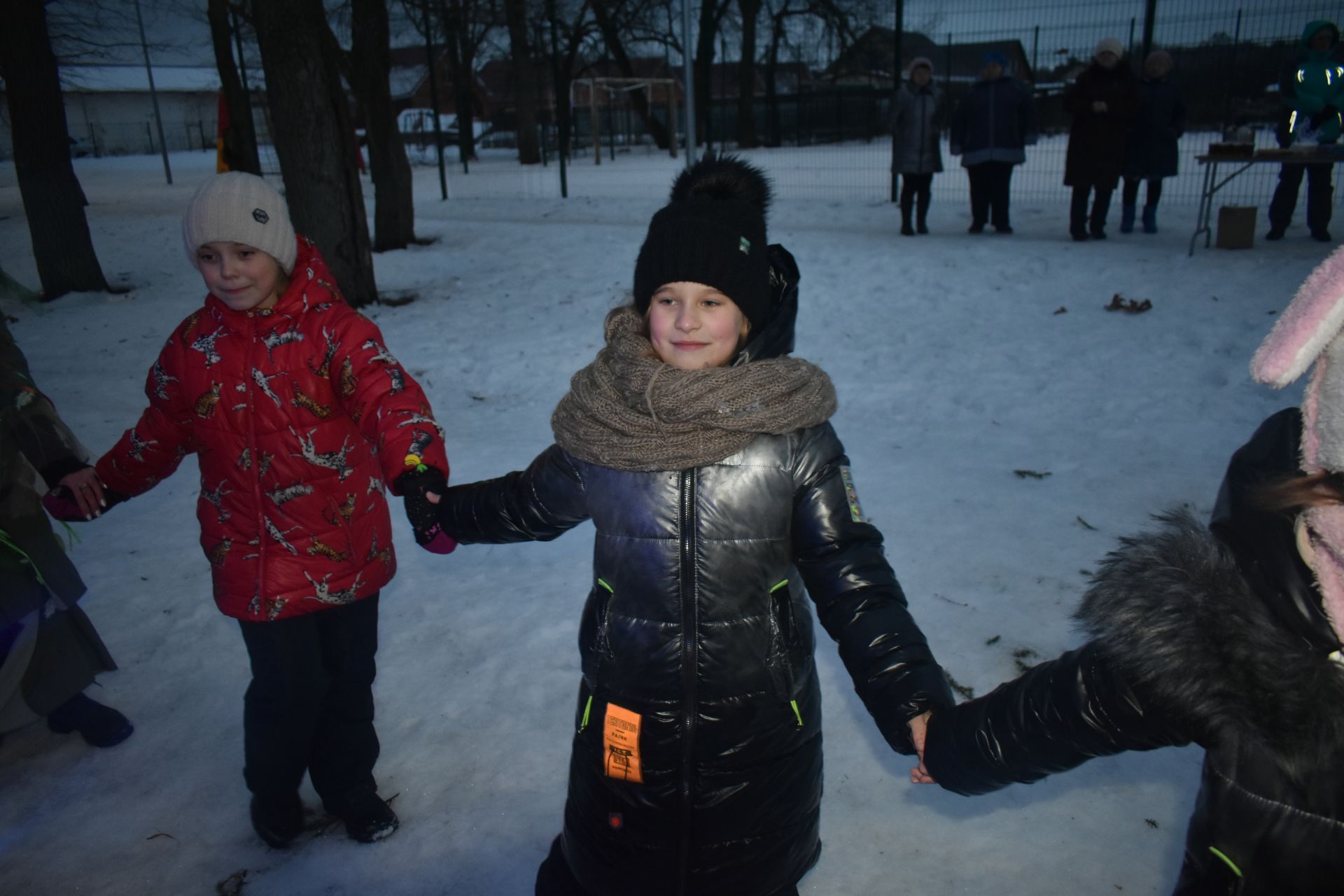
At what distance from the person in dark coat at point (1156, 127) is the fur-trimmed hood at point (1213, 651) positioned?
8.88 metres

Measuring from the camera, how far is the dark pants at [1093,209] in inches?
352

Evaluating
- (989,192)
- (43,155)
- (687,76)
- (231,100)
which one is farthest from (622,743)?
(231,100)

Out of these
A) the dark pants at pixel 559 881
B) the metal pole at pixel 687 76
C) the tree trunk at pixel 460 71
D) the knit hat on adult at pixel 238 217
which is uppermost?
the tree trunk at pixel 460 71

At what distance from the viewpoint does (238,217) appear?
7.29ft

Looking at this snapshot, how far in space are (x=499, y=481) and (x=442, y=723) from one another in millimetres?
1444

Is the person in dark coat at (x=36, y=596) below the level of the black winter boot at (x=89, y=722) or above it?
above

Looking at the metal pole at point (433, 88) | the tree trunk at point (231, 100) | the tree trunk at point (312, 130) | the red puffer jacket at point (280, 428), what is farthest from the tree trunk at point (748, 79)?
the red puffer jacket at point (280, 428)

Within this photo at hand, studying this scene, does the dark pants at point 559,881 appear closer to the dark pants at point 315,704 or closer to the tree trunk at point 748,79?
the dark pants at point 315,704

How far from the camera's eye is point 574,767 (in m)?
1.89

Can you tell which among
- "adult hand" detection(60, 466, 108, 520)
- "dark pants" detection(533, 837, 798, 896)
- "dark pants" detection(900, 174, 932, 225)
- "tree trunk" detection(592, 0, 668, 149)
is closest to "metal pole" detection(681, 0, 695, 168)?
"dark pants" detection(900, 174, 932, 225)

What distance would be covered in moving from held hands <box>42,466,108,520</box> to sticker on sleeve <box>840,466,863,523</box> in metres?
1.91

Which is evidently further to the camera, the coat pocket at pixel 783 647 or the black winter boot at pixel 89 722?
the black winter boot at pixel 89 722

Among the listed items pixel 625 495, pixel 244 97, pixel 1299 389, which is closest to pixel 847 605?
pixel 625 495

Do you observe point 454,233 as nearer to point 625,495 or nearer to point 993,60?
point 993,60
